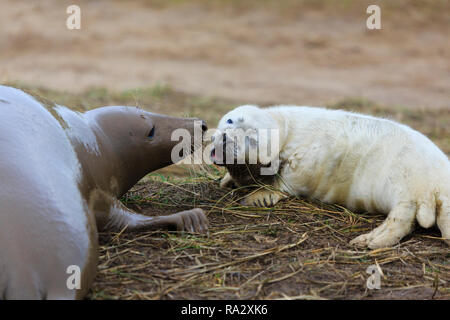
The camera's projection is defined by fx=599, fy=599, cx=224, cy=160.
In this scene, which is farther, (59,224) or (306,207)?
(306,207)

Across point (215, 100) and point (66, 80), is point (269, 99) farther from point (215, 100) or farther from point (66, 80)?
point (66, 80)

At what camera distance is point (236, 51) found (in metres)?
13.5

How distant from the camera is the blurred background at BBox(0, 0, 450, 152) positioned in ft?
33.0

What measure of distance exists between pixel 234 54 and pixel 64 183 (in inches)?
410

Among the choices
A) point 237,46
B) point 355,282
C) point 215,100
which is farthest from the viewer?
point 237,46

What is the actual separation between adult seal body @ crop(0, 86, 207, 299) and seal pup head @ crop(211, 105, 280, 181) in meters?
0.37

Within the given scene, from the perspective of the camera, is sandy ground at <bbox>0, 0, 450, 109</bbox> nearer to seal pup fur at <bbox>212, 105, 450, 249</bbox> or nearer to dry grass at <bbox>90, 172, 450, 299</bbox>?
seal pup fur at <bbox>212, 105, 450, 249</bbox>

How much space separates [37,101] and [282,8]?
12507 mm

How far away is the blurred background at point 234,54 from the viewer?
10.1 meters

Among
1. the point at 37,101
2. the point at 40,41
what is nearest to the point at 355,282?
the point at 37,101

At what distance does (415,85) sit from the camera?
37.8ft

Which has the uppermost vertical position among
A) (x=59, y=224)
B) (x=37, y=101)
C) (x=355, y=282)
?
(x=37, y=101)

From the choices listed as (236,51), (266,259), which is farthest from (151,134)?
(236,51)

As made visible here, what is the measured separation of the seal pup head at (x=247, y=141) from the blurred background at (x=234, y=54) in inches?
153
